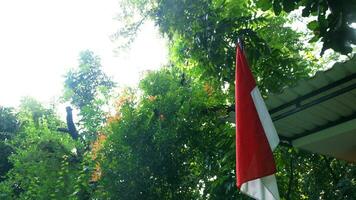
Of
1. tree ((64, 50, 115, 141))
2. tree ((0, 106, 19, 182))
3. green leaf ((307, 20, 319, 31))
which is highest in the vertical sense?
tree ((64, 50, 115, 141))

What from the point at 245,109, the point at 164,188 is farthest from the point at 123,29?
the point at 245,109

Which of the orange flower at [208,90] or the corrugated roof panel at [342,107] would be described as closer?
the corrugated roof panel at [342,107]

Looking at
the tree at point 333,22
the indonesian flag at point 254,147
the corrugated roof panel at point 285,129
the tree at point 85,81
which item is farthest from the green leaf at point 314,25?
the tree at point 85,81

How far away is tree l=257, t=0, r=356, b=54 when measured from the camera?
97.7 inches

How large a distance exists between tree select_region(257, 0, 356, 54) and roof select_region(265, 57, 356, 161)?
24.0 inches

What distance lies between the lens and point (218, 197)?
6797 millimetres

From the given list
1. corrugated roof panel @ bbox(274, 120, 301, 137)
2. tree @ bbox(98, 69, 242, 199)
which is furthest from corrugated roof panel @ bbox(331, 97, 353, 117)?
tree @ bbox(98, 69, 242, 199)

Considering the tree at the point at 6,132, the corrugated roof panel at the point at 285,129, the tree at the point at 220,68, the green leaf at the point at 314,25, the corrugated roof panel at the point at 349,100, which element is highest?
the tree at the point at 6,132

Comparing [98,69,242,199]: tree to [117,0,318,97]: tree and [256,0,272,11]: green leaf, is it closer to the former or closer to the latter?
[117,0,318,97]: tree

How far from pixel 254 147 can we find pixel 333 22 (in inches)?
44.9

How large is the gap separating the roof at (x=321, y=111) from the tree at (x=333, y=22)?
611mm

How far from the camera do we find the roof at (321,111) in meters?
3.43

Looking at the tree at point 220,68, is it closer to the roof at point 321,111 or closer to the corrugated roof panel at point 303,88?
the roof at point 321,111

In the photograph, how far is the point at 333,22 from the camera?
262 cm
